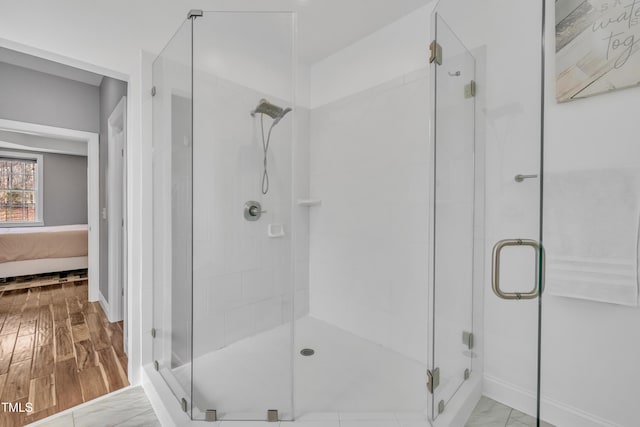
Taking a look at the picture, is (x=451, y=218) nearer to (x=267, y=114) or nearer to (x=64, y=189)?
(x=267, y=114)

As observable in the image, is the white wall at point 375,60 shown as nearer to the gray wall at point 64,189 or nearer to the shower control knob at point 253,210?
the shower control knob at point 253,210

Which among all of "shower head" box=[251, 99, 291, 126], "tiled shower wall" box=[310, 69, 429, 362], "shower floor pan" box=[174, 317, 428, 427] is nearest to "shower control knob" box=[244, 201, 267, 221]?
"shower head" box=[251, 99, 291, 126]

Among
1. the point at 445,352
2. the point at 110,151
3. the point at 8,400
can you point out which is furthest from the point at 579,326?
the point at 110,151

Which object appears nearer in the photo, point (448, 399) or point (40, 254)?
point (448, 399)

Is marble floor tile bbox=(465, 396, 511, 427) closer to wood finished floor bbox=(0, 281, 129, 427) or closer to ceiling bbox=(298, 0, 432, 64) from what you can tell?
wood finished floor bbox=(0, 281, 129, 427)

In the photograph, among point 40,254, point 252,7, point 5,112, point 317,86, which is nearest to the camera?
point 252,7

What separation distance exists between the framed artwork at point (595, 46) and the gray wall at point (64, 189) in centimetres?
716

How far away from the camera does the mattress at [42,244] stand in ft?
13.4

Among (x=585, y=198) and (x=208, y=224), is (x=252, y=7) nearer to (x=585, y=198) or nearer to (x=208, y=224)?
(x=208, y=224)

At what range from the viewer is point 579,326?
3.95ft

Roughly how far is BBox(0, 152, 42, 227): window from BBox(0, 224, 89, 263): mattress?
3.81ft

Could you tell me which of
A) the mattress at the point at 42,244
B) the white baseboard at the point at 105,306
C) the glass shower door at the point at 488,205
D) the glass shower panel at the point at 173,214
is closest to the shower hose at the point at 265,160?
the glass shower panel at the point at 173,214

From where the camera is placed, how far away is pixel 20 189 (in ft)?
17.3

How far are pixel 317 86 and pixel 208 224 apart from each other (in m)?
1.92
